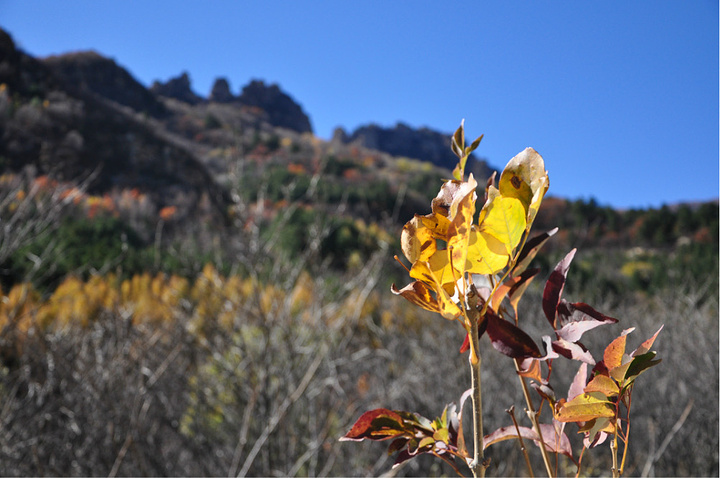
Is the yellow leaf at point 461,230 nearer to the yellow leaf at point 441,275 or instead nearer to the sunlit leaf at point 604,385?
the yellow leaf at point 441,275

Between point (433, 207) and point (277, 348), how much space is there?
101 inches

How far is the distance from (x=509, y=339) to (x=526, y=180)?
0.41 ft

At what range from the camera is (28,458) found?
2061mm

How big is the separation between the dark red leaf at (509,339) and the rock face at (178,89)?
179 feet

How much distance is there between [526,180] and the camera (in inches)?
13.7

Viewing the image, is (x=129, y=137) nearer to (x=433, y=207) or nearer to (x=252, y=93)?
(x=433, y=207)

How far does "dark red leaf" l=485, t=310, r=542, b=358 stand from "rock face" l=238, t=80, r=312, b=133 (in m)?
56.7

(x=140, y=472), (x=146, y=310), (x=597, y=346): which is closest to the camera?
(x=140, y=472)

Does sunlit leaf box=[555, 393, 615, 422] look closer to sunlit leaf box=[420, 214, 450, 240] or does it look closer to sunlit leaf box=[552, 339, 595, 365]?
sunlit leaf box=[552, 339, 595, 365]

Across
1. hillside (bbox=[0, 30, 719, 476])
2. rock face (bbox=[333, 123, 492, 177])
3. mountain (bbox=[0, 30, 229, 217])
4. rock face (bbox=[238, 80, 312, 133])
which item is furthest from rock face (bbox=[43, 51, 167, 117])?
hillside (bbox=[0, 30, 719, 476])

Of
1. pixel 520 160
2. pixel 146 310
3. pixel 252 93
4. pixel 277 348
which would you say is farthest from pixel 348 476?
→ pixel 252 93

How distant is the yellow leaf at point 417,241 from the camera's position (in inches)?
13.7

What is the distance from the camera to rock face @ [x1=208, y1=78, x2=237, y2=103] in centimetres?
5403

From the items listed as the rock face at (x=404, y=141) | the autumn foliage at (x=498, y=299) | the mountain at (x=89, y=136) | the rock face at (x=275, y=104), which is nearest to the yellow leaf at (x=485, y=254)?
the autumn foliage at (x=498, y=299)
